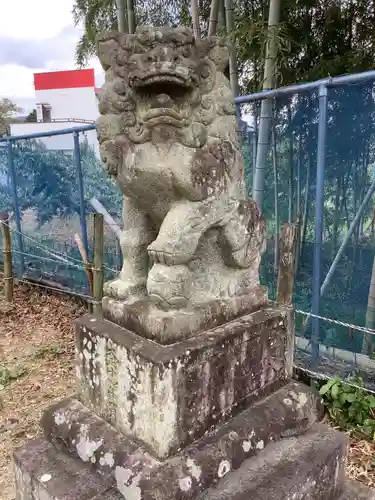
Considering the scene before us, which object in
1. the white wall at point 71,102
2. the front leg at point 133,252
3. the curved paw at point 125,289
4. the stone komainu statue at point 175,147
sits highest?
the white wall at point 71,102

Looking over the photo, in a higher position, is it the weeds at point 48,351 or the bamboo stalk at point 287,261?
the bamboo stalk at point 287,261

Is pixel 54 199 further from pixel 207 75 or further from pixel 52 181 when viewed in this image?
pixel 207 75

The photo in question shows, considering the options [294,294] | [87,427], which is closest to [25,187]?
[294,294]

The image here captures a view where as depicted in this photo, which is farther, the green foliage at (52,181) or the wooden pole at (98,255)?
the green foliage at (52,181)

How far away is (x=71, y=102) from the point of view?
90.4 feet

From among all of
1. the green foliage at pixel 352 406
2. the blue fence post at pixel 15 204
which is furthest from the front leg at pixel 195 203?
the blue fence post at pixel 15 204

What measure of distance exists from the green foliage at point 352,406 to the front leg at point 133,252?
5.96ft

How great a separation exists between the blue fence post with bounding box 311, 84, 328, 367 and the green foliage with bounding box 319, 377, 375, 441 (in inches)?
11.5

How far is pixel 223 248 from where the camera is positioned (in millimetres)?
1863

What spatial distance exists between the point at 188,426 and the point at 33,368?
10.00ft

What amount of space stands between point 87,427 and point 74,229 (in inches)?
157

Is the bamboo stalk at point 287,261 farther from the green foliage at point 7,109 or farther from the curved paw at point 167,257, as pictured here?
the green foliage at point 7,109

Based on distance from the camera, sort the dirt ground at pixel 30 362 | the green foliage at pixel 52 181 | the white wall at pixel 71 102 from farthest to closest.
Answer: the white wall at pixel 71 102 → the green foliage at pixel 52 181 → the dirt ground at pixel 30 362

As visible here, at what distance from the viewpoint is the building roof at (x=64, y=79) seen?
88.0 ft
